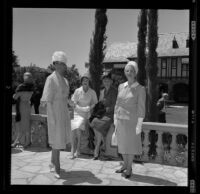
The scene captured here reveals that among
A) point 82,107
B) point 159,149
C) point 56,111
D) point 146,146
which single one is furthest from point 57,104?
point 159,149

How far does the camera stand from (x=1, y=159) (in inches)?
131

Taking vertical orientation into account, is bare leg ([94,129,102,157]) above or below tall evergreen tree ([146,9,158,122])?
below

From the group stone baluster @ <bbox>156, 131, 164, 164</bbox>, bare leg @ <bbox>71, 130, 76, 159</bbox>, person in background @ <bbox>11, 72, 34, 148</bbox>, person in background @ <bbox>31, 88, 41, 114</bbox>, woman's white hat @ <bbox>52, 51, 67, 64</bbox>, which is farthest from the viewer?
person in background @ <bbox>31, 88, 41, 114</bbox>

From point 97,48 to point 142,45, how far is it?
122 cm

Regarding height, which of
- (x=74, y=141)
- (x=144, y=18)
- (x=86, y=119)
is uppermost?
(x=144, y=18)

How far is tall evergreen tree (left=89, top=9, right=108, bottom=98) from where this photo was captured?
19.9ft

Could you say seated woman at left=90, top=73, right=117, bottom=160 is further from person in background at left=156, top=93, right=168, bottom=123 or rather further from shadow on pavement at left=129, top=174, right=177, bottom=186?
person in background at left=156, top=93, right=168, bottom=123

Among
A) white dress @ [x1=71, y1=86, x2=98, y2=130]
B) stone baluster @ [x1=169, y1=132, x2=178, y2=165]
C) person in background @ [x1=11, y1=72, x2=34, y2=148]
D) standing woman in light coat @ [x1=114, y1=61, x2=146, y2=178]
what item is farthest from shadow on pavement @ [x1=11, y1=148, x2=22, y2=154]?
stone baluster @ [x1=169, y1=132, x2=178, y2=165]

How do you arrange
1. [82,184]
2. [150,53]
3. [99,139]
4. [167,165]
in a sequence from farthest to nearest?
1. [150,53]
2. [99,139]
3. [167,165]
4. [82,184]

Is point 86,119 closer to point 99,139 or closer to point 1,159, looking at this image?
point 99,139

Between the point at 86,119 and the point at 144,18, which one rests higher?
the point at 144,18

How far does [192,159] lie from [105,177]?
163 cm

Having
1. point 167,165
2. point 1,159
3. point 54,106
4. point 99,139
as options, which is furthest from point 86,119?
→ point 1,159

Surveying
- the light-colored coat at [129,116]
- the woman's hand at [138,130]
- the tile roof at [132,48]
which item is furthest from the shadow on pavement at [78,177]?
the tile roof at [132,48]
